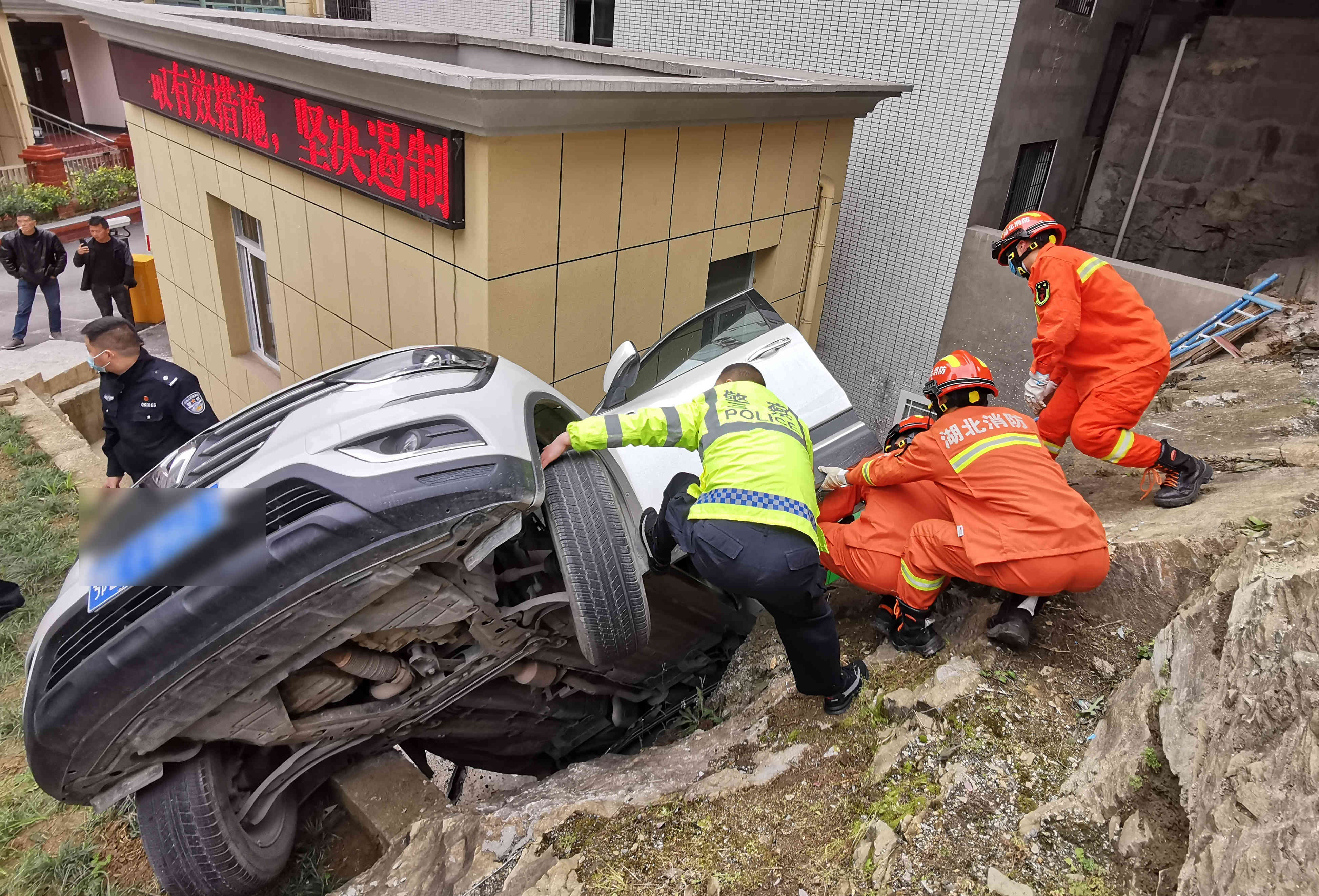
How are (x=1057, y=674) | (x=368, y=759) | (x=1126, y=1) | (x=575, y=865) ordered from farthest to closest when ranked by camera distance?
1. (x=1126, y=1)
2. (x=368, y=759)
3. (x=1057, y=674)
4. (x=575, y=865)

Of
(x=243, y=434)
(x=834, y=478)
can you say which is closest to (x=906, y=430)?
(x=834, y=478)

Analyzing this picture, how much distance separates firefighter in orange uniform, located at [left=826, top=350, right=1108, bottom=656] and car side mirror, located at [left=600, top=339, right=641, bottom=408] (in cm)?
128

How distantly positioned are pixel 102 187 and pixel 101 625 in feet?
60.2

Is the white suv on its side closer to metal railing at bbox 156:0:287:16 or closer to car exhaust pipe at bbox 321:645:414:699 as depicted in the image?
car exhaust pipe at bbox 321:645:414:699

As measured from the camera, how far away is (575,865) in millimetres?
2486

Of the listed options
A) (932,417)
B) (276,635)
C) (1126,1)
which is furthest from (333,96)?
(1126,1)

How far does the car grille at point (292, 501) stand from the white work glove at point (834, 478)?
221 centimetres

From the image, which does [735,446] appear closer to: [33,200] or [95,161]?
[33,200]

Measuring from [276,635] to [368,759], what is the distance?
1248mm

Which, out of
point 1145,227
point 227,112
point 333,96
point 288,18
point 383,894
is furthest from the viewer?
point 1145,227

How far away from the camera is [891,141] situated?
24.1ft

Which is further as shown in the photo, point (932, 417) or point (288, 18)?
point (288, 18)

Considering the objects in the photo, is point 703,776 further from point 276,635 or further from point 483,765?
point 276,635

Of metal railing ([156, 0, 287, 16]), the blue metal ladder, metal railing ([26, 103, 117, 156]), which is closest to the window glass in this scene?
the blue metal ladder
